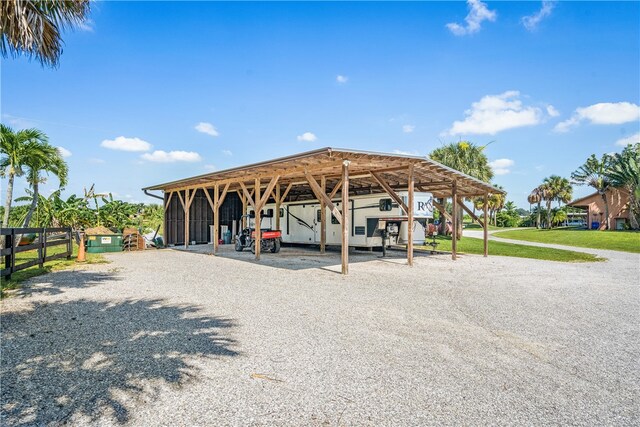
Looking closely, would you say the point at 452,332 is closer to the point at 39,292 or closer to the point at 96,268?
the point at 39,292

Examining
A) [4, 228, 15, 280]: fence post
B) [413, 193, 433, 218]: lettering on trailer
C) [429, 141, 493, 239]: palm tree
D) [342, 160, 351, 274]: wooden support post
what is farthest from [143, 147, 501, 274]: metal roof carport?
[429, 141, 493, 239]: palm tree

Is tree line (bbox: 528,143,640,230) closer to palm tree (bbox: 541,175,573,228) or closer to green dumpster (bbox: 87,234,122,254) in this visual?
palm tree (bbox: 541,175,573,228)

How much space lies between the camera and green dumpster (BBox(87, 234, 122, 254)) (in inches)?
643

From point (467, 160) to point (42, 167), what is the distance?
2623 centimetres

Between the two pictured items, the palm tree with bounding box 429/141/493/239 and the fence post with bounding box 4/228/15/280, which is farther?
the palm tree with bounding box 429/141/493/239

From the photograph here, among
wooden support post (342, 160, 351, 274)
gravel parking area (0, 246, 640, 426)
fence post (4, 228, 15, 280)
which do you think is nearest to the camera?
gravel parking area (0, 246, 640, 426)

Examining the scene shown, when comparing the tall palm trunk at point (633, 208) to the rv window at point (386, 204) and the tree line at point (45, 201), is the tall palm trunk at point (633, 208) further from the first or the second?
the tree line at point (45, 201)

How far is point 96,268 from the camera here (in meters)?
10.8

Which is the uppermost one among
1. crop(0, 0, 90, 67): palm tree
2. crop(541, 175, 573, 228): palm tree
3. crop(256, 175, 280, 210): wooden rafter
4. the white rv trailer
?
crop(541, 175, 573, 228): palm tree

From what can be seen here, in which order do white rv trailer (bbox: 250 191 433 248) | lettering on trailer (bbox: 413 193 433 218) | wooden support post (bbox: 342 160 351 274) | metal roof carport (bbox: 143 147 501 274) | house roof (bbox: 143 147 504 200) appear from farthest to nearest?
white rv trailer (bbox: 250 191 433 248) → lettering on trailer (bbox: 413 193 433 218) → house roof (bbox: 143 147 504 200) → metal roof carport (bbox: 143 147 501 274) → wooden support post (bbox: 342 160 351 274)

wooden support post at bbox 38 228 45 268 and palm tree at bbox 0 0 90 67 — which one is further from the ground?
palm tree at bbox 0 0 90 67

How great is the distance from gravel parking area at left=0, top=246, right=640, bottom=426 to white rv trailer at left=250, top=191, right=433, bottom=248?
21.2ft

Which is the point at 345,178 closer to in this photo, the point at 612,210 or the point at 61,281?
the point at 61,281

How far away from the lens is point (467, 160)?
2845cm
